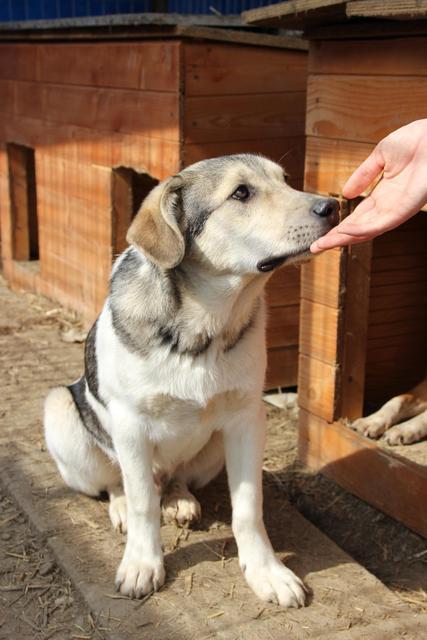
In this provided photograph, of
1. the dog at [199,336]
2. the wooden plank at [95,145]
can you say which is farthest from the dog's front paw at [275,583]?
the wooden plank at [95,145]

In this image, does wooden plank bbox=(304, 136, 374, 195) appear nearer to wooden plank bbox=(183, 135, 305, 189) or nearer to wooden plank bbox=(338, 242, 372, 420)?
wooden plank bbox=(338, 242, 372, 420)

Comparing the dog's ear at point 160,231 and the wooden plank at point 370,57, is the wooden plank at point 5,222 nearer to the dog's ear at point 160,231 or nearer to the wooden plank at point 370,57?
the wooden plank at point 370,57

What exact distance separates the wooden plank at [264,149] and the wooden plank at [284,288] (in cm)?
55

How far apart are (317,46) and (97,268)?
2824mm

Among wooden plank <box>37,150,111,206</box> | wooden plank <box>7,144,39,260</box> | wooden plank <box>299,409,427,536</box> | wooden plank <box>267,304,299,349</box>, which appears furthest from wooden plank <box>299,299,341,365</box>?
wooden plank <box>7,144,39,260</box>

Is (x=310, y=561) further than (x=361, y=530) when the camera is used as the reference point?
No

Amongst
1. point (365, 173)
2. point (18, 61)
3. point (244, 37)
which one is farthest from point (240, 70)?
point (18, 61)

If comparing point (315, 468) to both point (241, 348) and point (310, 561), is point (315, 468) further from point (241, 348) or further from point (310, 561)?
point (241, 348)

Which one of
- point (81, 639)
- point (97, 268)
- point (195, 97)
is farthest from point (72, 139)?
point (81, 639)

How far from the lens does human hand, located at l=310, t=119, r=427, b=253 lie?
2.59 m

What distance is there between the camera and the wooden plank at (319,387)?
419 cm

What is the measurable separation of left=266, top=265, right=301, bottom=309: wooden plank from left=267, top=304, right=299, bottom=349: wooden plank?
0.05 meters

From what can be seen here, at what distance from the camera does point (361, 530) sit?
157 inches

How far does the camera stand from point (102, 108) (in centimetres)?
573
